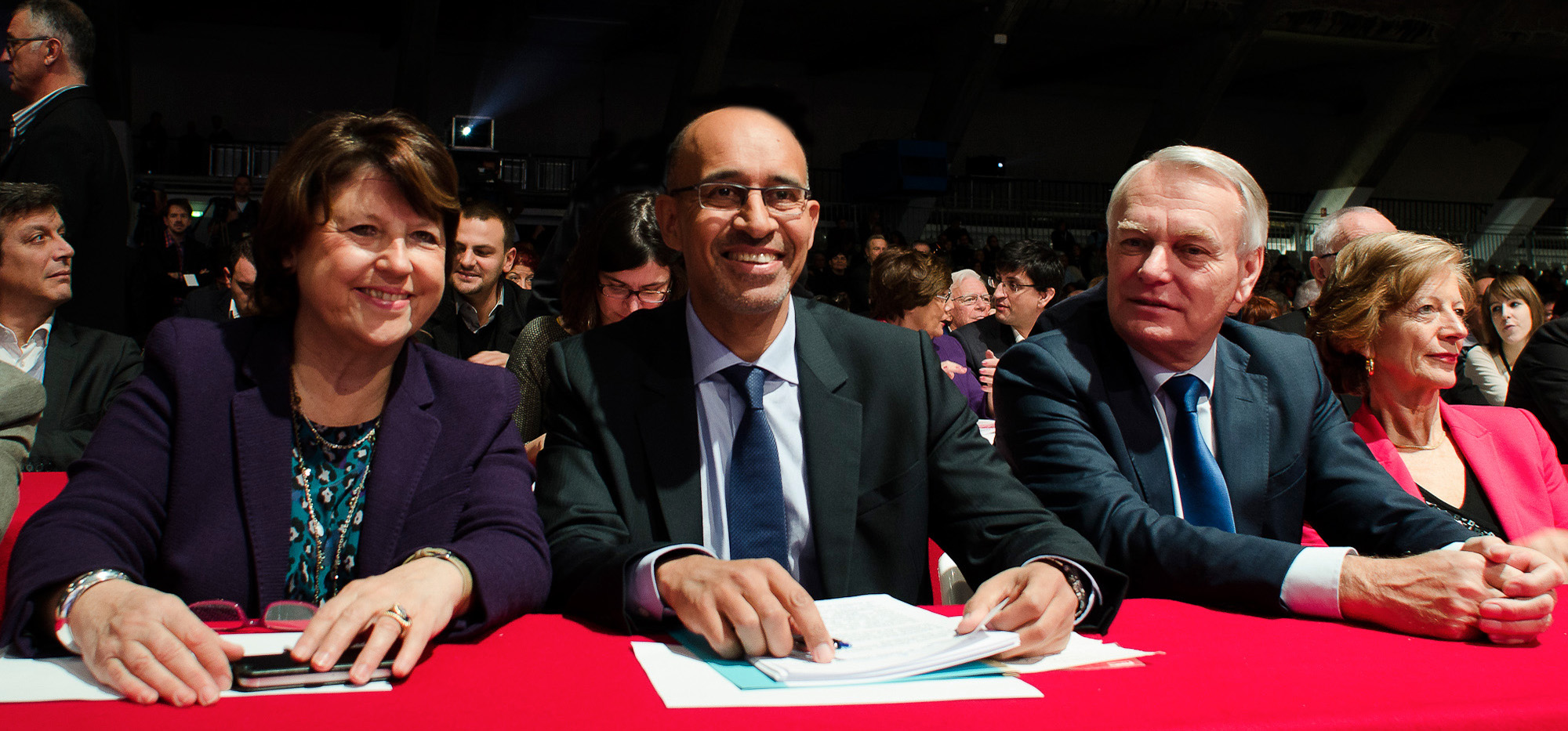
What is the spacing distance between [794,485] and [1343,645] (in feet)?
2.54

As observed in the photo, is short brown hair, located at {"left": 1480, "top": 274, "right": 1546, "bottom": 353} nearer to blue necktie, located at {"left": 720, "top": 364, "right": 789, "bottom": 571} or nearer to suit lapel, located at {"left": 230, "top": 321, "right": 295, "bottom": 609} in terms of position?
blue necktie, located at {"left": 720, "top": 364, "right": 789, "bottom": 571}

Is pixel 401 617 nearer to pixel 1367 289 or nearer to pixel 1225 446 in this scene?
pixel 1225 446

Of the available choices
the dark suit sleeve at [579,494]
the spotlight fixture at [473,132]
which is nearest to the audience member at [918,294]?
the dark suit sleeve at [579,494]

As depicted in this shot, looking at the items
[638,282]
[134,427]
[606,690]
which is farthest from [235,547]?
[638,282]

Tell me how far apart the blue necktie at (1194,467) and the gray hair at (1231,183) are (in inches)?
11.1

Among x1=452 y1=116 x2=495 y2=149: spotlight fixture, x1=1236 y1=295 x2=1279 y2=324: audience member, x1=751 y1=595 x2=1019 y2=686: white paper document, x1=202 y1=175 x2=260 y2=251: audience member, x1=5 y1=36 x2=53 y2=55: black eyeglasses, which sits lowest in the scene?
x1=751 y1=595 x2=1019 y2=686: white paper document

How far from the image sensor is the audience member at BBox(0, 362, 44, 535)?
5.13ft

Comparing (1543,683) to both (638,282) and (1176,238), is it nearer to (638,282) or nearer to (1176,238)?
(1176,238)

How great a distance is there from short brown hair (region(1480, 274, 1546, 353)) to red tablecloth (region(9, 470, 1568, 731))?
5476 millimetres

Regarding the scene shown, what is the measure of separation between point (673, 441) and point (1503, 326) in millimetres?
5857

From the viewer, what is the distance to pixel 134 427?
1416mm

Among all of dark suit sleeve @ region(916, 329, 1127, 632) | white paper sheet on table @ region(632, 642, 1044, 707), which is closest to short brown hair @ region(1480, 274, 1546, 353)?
dark suit sleeve @ region(916, 329, 1127, 632)

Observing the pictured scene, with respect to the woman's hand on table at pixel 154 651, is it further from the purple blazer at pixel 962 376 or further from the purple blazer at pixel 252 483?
the purple blazer at pixel 962 376

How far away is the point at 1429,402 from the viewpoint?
2336 mm
